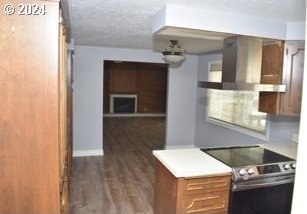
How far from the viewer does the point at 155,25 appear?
258 cm

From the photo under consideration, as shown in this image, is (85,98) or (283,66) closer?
(283,66)

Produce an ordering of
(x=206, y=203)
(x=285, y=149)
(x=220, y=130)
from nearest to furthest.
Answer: (x=206, y=203)
(x=285, y=149)
(x=220, y=130)

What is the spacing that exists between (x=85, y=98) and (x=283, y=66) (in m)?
3.77

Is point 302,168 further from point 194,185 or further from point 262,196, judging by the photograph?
point 262,196

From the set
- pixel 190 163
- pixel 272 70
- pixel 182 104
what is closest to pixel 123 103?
pixel 182 104

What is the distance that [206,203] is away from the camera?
7.59ft

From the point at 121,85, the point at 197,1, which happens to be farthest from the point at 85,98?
the point at 121,85

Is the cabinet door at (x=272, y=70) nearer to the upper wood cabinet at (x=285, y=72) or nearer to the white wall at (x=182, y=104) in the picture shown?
the upper wood cabinet at (x=285, y=72)

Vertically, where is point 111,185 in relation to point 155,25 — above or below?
below

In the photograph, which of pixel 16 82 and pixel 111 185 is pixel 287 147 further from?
pixel 16 82

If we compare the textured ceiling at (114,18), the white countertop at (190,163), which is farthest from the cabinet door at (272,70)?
the textured ceiling at (114,18)

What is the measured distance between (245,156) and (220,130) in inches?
94.1

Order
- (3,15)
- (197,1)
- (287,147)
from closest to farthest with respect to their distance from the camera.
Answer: (3,15)
(197,1)
(287,147)

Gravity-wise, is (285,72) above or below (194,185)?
above
